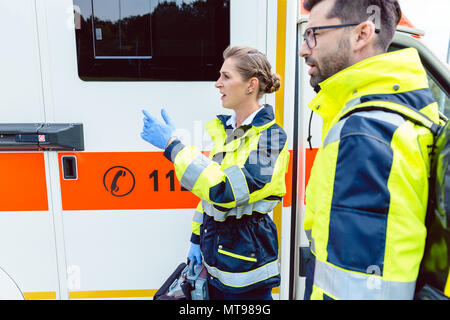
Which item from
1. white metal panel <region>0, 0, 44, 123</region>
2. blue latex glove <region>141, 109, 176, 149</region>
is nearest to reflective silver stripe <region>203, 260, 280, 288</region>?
blue latex glove <region>141, 109, 176, 149</region>

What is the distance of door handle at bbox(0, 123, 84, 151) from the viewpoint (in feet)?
4.87

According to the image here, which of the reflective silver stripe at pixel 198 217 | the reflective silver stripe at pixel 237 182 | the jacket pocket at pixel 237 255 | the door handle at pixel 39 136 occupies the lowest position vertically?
the jacket pocket at pixel 237 255

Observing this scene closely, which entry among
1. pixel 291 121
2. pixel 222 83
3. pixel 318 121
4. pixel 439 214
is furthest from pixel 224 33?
pixel 439 214

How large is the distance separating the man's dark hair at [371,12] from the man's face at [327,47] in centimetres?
2

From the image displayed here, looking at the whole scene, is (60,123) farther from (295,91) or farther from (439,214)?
(439,214)

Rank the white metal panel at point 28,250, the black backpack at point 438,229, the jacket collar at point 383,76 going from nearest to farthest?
the black backpack at point 438,229 → the jacket collar at point 383,76 → the white metal panel at point 28,250

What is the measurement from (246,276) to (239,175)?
18.2 inches

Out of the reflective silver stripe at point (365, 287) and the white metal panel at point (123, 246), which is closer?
the reflective silver stripe at point (365, 287)

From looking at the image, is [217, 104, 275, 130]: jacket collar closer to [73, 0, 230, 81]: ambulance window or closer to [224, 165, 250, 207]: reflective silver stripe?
[224, 165, 250, 207]: reflective silver stripe

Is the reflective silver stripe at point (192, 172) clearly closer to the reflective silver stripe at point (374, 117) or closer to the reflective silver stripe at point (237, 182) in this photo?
the reflective silver stripe at point (237, 182)

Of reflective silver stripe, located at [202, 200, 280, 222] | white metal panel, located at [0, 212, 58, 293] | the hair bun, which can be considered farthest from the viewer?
white metal panel, located at [0, 212, 58, 293]

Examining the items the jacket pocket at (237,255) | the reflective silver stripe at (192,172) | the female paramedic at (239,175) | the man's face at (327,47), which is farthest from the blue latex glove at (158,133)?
the man's face at (327,47)

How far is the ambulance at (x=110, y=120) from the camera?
59.5 inches

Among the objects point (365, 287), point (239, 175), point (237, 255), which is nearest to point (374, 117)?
point (365, 287)
